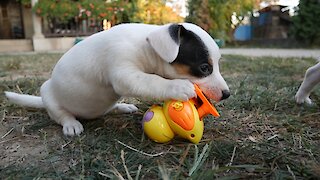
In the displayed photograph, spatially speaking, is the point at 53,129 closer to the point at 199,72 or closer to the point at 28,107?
the point at 28,107

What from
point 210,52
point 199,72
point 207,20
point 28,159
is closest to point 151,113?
point 199,72

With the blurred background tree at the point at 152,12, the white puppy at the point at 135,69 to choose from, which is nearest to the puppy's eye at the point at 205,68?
the white puppy at the point at 135,69

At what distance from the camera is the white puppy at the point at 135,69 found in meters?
1.52

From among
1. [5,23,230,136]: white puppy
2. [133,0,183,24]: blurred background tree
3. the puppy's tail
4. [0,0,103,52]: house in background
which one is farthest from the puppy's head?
[133,0,183,24]: blurred background tree

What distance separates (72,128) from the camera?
1.83 m

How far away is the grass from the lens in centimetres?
127

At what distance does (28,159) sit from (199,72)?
889mm

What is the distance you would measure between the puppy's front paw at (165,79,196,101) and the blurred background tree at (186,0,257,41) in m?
11.1

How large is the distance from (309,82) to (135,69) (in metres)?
1.31

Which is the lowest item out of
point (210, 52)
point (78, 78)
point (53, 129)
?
point (53, 129)

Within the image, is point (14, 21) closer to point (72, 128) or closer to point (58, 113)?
point (58, 113)

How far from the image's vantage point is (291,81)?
130 inches

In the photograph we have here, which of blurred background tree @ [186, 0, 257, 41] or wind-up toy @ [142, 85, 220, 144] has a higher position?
blurred background tree @ [186, 0, 257, 41]

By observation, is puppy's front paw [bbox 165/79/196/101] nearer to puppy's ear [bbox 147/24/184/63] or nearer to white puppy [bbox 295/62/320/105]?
puppy's ear [bbox 147/24/184/63]
